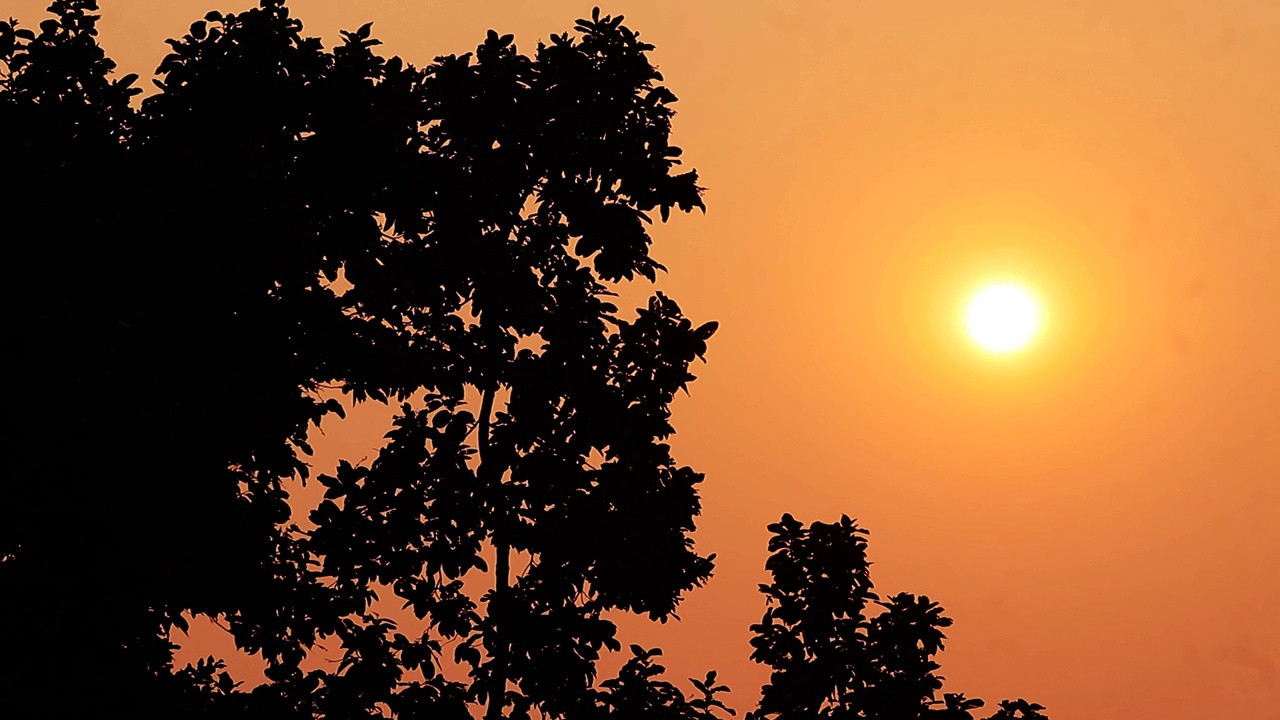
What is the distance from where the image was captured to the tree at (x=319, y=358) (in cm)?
2030

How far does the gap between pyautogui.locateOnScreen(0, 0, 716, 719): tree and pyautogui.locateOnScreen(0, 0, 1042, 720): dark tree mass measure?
50 millimetres

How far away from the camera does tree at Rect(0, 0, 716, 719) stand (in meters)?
20.3

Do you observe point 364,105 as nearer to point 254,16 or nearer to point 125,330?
point 254,16

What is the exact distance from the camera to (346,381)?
24.2m

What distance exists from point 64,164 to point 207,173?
1.93m

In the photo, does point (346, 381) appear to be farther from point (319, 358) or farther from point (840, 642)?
point (840, 642)

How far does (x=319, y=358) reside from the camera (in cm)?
2345

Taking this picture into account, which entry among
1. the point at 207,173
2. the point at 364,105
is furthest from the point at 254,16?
the point at 207,173

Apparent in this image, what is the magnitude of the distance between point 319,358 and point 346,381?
35.6 inches

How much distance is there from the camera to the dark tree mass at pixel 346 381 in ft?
66.7

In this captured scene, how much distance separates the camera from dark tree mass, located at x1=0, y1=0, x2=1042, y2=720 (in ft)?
66.7

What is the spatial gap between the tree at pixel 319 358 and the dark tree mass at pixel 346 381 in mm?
50

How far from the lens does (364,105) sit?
965 inches

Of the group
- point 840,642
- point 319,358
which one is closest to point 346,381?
point 319,358
